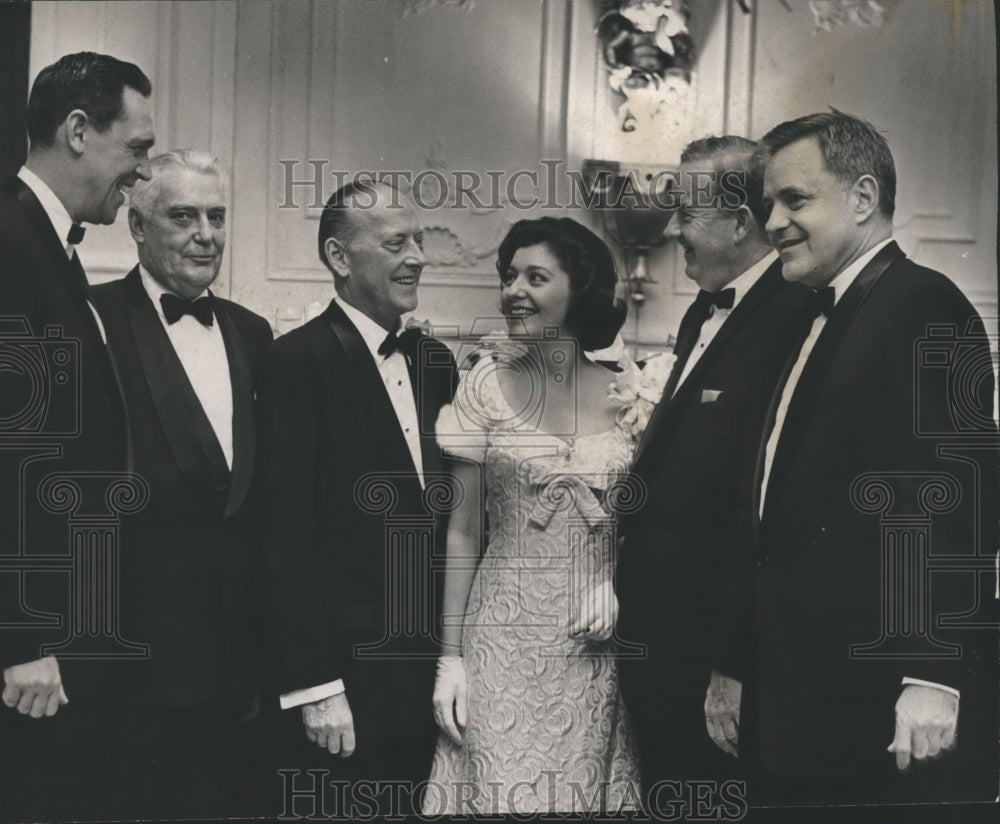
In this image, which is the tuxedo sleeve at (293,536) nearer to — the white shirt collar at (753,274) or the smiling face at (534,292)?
the smiling face at (534,292)

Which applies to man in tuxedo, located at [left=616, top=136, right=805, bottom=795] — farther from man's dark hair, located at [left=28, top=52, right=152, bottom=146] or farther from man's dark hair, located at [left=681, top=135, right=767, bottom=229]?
man's dark hair, located at [left=28, top=52, right=152, bottom=146]

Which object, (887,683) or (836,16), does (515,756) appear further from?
(836,16)

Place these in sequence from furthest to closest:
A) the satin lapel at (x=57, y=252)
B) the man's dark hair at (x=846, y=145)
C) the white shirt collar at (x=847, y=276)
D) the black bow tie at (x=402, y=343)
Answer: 1. the man's dark hair at (x=846, y=145)
2. the white shirt collar at (x=847, y=276)
3. the black bow tie at (x=402, y=343)
4. the satin lapel at (x=57, y=252)

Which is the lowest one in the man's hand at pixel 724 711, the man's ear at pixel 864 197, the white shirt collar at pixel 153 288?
the man's hand at pixel 724 711

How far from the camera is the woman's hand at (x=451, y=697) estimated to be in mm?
5105

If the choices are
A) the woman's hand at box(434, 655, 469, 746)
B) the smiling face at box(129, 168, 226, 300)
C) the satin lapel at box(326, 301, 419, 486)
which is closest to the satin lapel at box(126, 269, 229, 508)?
the smiling face at box(129, 168, 226, 300)

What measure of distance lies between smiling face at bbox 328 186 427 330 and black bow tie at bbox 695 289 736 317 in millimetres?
1002

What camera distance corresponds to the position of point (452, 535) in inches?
201

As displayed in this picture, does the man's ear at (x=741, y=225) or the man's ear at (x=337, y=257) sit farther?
the man's ear at (x=741, y=225)

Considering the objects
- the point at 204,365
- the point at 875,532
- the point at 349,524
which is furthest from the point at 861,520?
the point at 204,365

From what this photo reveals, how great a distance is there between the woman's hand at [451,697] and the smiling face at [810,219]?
71.9 inches

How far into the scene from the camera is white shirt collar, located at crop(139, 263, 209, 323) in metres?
5.09

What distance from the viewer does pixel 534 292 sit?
5.19 meters

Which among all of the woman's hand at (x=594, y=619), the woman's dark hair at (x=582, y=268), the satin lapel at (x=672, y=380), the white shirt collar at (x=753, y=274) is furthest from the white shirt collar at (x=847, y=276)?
the woman's hand at (x=594, y=619)
